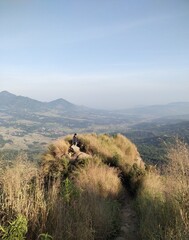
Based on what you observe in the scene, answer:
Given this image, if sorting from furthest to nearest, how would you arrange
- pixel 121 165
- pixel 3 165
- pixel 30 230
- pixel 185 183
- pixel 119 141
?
pixel 119 141 → pixel 121 165 → pixel 3 165 → pixel 185 183 → pixel 30 230

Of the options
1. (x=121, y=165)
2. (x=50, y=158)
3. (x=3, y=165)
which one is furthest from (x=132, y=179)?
(x=3, y=165)

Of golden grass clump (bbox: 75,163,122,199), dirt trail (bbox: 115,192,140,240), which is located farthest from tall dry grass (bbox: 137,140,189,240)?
golden grass clump (bbox: 75,163,122,199)

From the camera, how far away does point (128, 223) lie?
711 cm

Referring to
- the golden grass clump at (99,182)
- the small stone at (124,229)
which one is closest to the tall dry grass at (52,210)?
the small stone at (124,229)

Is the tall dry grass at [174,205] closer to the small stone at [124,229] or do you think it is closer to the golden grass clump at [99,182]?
the small stone at [124,229]

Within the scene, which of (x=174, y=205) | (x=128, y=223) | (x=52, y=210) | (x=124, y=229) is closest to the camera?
(x=52, y=210)

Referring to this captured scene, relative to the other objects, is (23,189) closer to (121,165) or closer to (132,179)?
(132,179)

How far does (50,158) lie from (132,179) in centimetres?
346

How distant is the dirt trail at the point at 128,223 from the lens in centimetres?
621

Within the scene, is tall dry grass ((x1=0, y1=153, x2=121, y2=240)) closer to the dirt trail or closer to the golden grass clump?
the dirt trail

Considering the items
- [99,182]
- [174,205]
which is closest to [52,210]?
[174,205]

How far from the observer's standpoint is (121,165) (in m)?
11.8

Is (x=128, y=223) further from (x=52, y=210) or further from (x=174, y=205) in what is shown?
(x=52, y=210)

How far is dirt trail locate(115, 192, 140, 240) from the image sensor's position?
6205 millimetres
